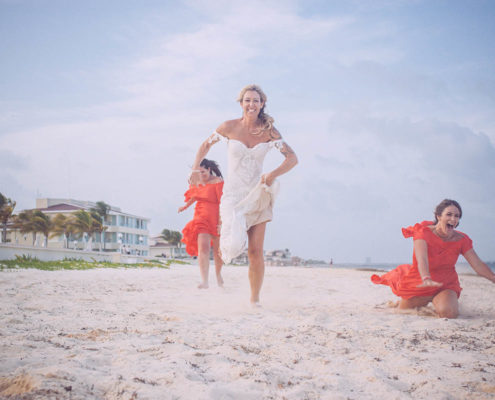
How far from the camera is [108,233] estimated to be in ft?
196

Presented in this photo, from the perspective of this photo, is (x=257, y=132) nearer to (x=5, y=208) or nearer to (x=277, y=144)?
(x=277, y=144)

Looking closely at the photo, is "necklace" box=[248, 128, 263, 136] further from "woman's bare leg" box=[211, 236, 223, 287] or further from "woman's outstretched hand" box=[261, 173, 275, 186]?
"woman's bare leg" box=[211, 236, 223, 287]

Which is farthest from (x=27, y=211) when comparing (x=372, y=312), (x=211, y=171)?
(x=372, y=312)

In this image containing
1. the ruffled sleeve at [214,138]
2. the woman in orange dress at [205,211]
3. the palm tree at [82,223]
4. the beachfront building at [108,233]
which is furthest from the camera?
the beachfront building at [108,233]

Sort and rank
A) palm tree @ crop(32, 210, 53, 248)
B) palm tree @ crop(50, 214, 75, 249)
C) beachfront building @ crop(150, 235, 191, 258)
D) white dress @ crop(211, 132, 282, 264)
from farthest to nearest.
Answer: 1. beachfront building @ crop(150, 235, 191, 258)
2. palm tree @ crop(50, 214, 75, 249)
3. palm tree @ crop(32, 210, 53, 248)
4. white dress @ crop(211, 132, 282, 264)

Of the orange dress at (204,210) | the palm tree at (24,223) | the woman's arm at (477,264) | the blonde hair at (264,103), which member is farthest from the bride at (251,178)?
the palm tree at (24,223)

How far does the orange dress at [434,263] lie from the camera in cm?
405

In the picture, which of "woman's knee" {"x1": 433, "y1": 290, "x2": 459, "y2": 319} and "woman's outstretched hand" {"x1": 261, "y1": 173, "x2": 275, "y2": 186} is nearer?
"woman's knee" {"x1": 433, "y1": 290, "x2": 459, "y2": 319}

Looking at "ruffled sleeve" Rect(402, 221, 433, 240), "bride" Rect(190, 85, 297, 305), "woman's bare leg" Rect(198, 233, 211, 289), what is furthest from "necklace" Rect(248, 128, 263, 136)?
"woman's bare leg" Rect(198, 233, 211, 289)

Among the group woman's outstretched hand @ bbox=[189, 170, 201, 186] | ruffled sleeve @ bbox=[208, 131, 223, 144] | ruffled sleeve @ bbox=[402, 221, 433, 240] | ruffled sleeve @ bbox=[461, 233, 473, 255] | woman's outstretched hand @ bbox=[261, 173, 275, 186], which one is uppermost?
ruffled sleeve @ bbox=[208, 131, 223, 144]

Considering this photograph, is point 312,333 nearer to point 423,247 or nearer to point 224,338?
point 224,338

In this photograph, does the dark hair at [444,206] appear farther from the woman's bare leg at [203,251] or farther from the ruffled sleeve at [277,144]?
the woman's bare leg at [203,251]

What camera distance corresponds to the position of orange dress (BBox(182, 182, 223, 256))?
6504 mm

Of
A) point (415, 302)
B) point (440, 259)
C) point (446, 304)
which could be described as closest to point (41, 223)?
point (415, 302)
